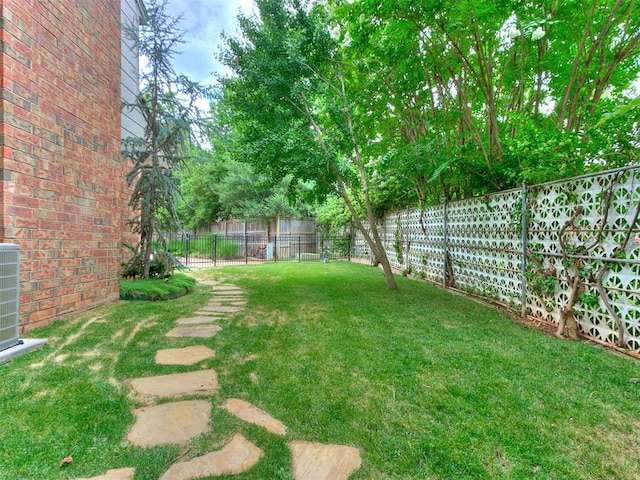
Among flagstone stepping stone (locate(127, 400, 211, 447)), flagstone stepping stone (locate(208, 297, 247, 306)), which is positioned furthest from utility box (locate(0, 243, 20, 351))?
flagstone stepping stone (locate(208, 297, 247, 306))

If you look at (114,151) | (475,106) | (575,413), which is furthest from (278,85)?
(575,413)

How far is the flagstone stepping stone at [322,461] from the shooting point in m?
1.26

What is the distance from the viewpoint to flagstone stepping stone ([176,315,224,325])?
3358 mm

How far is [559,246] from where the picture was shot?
3.24 meters

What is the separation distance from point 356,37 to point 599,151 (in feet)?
10.9

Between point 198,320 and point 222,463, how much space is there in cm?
237

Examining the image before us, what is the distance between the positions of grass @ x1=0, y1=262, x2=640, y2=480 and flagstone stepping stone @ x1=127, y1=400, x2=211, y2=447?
2.1 inches

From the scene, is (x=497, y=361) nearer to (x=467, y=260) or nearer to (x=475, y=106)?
(x=467, y=260)

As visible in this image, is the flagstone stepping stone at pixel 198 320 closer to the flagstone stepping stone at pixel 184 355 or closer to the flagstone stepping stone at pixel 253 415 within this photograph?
the flagstone stepping stone at pixel 184 355

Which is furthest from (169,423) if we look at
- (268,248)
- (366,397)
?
(268,248)

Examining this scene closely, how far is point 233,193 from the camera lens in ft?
43.4

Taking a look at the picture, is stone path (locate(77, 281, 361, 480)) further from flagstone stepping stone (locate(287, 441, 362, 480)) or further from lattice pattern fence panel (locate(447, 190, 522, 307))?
lattice pattern fence panel (locate(447, 190, 522, 307))

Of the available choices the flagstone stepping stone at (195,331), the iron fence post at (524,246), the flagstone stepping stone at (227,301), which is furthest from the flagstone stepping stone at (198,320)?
the iron fence post at (524,246)

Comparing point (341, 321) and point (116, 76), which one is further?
point (116, 76)
